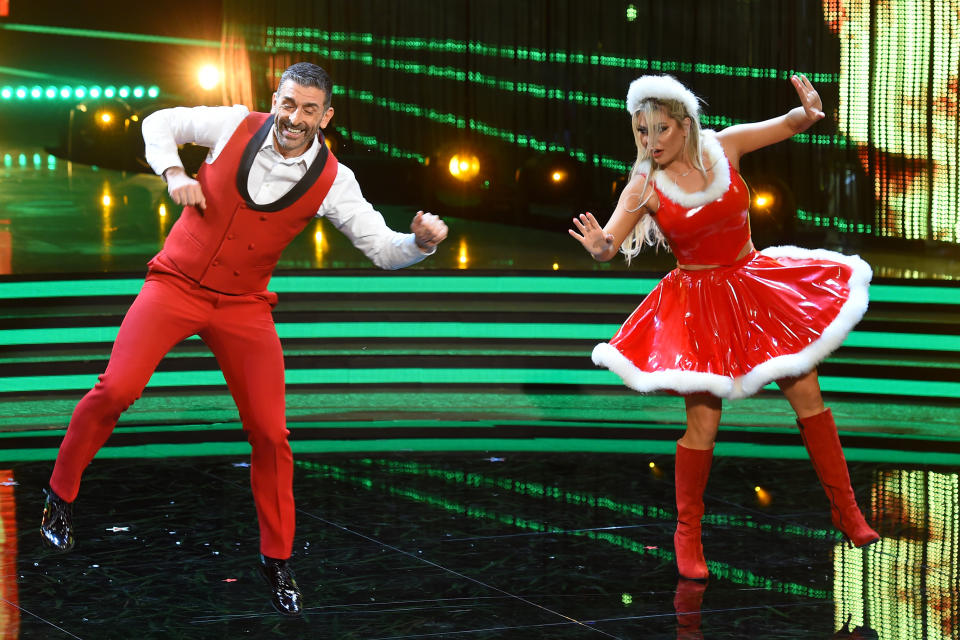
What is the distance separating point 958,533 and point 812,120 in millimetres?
1623

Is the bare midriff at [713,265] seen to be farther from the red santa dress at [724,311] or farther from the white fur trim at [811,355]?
the white fur trim at [811,355]

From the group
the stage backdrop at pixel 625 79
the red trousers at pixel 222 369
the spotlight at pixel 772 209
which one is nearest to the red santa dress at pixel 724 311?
the red trousers at pixel 222 369

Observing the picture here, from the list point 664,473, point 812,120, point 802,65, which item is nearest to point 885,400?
point 664,473

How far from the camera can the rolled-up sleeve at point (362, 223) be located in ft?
12.2

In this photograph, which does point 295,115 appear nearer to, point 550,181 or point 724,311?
point 724,311

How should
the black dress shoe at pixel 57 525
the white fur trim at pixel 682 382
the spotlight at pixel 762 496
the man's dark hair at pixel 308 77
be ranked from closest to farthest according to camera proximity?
the man's dark hair at pixel 308 77
the black dress shoe at pixel 57 525
the white fur trim at pixel 682 382
the spotlight at pixel 762 496

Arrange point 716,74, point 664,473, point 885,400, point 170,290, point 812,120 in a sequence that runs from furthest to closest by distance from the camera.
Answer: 1. point 716,74
2. point 885,400
3. point 664,473
4. point 812,120
5. point 170,290

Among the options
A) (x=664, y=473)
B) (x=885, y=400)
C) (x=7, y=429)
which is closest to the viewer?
(x=664, y=473)

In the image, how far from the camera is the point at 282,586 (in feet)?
12.2

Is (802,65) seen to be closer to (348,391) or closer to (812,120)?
(348,391)

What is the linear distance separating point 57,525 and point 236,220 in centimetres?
101

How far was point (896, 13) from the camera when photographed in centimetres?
1059

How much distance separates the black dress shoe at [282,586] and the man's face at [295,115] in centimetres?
120

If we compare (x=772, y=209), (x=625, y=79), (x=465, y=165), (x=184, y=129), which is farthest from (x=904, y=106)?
(x=184, y=129)
